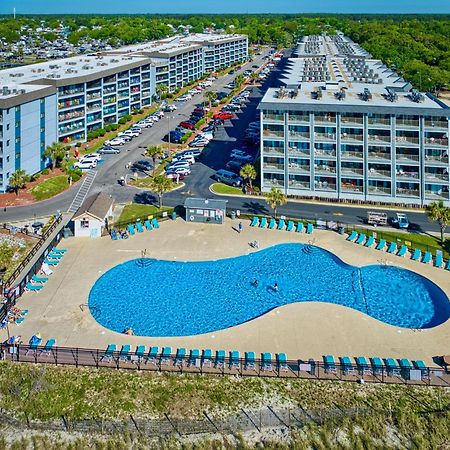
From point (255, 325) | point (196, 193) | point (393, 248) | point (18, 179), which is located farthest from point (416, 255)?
point (18, 179)

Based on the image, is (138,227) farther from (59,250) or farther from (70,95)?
(70,95)

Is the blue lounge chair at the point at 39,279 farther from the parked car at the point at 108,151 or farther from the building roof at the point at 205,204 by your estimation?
the parked car at the point at 108,151

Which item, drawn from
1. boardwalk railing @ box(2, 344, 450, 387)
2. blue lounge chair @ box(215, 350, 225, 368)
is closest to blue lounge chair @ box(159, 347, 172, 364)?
boardwalk railing @ box(2, 344, 450, 387)

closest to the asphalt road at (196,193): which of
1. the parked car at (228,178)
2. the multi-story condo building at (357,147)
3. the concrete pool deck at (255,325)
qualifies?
the parked car at (228,178)

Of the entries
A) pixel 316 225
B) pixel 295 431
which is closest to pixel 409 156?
pixel 316 225

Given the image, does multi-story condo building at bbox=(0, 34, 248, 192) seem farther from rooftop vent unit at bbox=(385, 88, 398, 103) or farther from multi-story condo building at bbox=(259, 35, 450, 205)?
rooftop vent unit at bbox=(385, 88, 398, 103)
